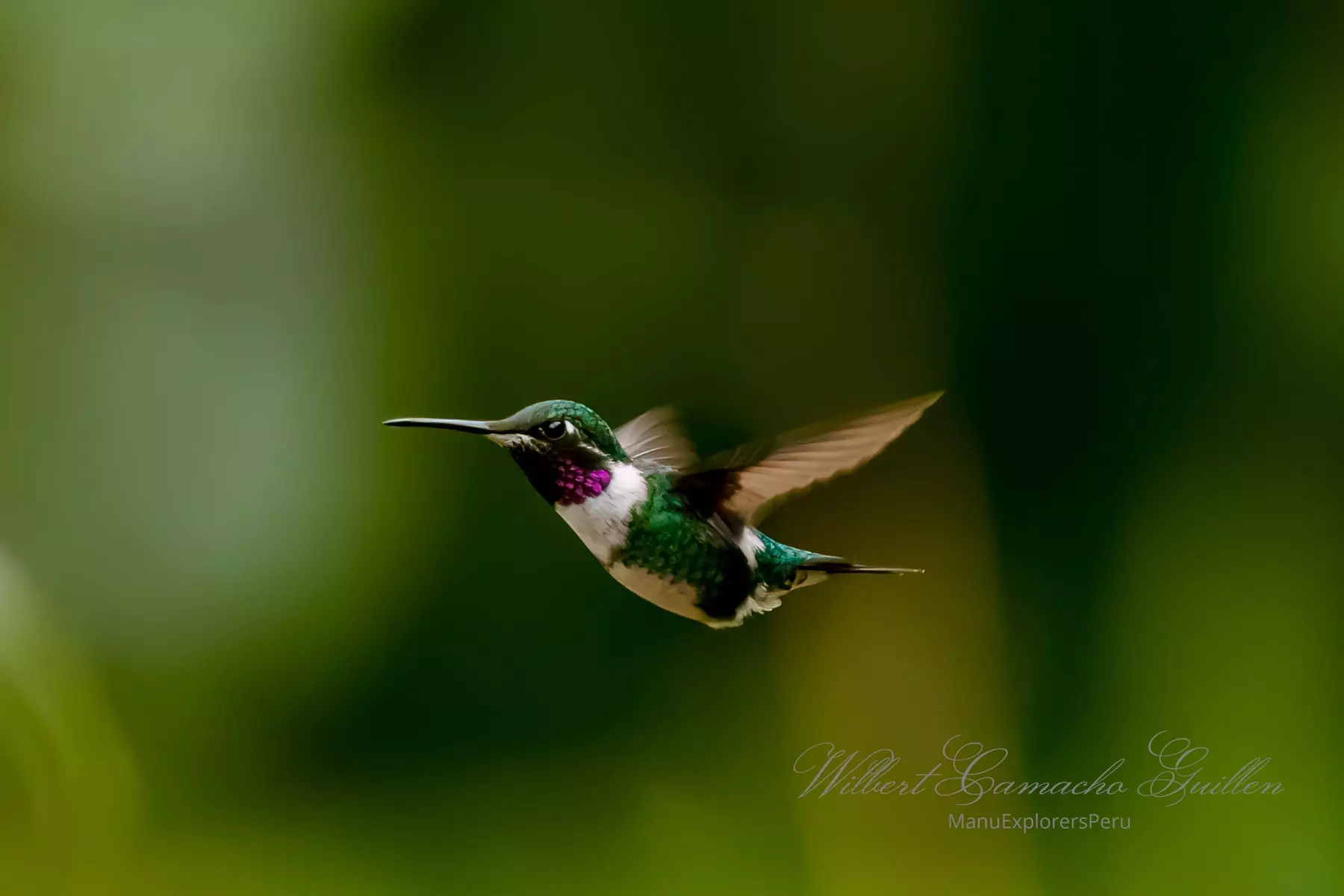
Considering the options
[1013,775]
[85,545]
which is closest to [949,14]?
[1013,775]

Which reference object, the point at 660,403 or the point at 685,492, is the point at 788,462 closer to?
the point at 685,492

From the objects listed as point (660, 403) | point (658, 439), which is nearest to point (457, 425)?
point (658, 439)

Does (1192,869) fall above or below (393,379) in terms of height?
below

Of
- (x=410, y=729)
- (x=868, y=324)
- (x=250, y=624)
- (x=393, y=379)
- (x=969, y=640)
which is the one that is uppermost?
(x=393, y=379)

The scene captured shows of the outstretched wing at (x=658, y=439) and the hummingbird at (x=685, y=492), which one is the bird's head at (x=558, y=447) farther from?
the outstretched wing at (x=658, y=439)

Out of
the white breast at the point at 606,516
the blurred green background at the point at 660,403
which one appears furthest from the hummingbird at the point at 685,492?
the blurred green background at the point at 660,403

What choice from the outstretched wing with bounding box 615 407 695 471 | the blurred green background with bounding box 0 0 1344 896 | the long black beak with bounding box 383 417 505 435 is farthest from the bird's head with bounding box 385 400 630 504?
the blurred green background with bounding box 0 0 1344 896

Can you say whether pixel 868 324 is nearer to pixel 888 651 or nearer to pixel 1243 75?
pixel 888 651
